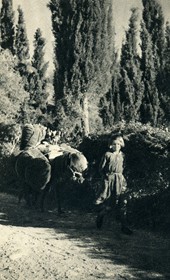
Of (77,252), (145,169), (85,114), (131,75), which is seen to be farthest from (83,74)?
(77,252)

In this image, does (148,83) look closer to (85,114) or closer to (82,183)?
(85,114)

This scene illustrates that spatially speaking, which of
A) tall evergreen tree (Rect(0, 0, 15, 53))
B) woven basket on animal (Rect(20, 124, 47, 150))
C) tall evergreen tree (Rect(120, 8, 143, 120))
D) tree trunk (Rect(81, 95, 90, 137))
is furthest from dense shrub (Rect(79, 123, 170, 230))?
tall evergreen tree (Rect(0, 0, 15, 53))

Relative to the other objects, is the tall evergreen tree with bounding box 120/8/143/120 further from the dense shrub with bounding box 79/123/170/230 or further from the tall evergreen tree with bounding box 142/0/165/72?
the dense shrub with bounding box 79/123/170/230

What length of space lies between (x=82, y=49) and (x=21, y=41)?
408 inches

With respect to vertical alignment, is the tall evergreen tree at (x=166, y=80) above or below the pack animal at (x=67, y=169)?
above

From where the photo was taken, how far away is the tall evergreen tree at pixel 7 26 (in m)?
39.2

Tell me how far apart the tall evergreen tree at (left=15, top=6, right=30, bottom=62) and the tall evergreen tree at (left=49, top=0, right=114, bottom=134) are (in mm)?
7946

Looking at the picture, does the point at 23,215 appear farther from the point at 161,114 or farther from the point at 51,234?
the point at 161,114

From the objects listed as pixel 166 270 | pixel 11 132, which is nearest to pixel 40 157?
pixel 166 270

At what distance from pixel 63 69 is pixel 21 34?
9771 millimetres

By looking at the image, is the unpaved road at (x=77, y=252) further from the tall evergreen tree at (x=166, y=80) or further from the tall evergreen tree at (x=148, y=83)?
the tall evergreen tree at (x=166, y=80)

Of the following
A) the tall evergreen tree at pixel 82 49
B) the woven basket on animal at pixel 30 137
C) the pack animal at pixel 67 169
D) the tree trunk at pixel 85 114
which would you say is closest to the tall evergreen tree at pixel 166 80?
the tall evergreen tree at pixel 82 49

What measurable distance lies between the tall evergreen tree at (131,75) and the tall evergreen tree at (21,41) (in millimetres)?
8357

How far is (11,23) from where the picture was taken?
40.0m
